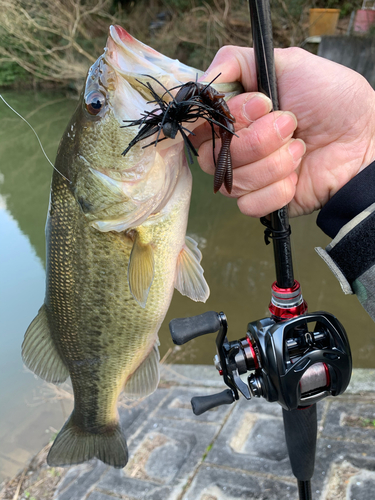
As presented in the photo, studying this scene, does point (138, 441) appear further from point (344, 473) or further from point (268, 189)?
point (268, 189)

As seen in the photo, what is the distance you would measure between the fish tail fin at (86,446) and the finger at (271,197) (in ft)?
3.45

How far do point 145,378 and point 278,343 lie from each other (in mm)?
700

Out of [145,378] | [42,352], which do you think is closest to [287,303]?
[145,378]

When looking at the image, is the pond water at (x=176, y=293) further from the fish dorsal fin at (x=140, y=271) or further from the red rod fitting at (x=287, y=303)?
the fish dorsal fin at (x=140, y=271)

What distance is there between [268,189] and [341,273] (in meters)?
0.33

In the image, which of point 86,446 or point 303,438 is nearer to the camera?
point 303,438

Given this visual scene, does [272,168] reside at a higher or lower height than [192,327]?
higher

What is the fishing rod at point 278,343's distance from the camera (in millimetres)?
944

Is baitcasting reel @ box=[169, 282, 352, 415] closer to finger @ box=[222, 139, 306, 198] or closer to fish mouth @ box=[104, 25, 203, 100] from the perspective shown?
finger @ box=[222, 139, 306, 198]

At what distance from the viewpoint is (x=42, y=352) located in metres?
1.43

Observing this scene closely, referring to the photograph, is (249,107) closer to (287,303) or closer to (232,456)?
A: (287,303)

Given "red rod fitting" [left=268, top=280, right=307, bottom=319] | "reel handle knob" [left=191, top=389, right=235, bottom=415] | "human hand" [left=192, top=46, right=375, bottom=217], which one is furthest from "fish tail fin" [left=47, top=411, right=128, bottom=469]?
"human hand" [left=192, top=46, right=375, bottom=217]

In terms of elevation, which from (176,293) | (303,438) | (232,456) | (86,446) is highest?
(303,438)

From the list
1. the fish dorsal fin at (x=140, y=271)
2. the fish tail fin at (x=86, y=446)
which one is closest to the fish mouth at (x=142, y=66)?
the fish dorsal fin at (x=140, y=271)
